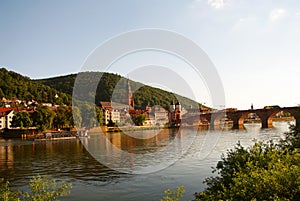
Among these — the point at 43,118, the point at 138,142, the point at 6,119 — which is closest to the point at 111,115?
the point at 6,119

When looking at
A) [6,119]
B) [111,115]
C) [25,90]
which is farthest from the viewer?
[25,90]

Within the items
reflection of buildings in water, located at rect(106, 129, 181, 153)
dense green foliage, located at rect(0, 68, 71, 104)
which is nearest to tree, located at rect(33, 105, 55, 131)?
reflection of buildings in water, located at rect(106, 129, 181, 153)

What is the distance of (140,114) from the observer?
8756 centimetres

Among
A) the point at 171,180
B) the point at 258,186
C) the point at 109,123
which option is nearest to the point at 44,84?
the point at 109,123

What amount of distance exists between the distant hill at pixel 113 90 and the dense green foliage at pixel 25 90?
5.28 m

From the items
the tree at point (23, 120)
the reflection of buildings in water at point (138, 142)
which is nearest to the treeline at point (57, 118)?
the tree at point (23, 120)

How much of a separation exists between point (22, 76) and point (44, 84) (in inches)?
378

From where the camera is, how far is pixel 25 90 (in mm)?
117750

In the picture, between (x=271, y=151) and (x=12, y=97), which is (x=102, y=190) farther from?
(x=12, y=97)

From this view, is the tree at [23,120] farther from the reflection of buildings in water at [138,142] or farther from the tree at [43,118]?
the reflection of buildings in water at [138,142]

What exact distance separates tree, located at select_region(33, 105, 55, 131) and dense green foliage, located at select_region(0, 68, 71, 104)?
167 feet

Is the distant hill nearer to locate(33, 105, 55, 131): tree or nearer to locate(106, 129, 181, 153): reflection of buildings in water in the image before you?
locate(106, 129, 181, 153): reflection of buildings in water

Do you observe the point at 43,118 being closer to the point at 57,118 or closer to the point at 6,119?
the point at 57,118

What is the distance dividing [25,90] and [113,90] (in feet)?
280
